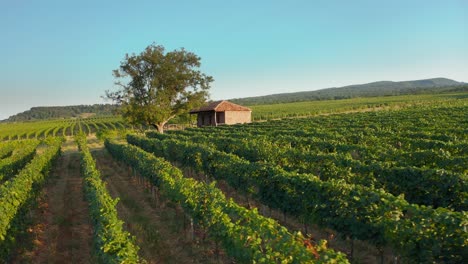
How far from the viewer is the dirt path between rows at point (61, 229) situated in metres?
9.45

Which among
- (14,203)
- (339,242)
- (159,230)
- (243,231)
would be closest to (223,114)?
(159,230)

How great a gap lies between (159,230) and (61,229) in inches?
151

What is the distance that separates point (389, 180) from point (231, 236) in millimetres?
5928

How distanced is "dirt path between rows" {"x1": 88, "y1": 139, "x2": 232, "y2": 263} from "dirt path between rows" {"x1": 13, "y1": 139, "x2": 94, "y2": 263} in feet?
4.88

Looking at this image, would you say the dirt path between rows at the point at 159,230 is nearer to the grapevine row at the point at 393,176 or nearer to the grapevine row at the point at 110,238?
the grapevine row at the point at 110,238

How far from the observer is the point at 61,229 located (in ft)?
38.0

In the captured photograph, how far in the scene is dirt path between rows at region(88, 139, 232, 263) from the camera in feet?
29.0

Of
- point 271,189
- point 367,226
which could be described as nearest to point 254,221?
point 367,226

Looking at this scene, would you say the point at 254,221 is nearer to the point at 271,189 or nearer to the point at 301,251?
the point at 301,251

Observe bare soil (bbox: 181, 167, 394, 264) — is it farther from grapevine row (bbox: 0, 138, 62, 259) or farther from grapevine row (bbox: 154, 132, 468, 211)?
grapevine row (bbox: 0, 138, 62, 259)

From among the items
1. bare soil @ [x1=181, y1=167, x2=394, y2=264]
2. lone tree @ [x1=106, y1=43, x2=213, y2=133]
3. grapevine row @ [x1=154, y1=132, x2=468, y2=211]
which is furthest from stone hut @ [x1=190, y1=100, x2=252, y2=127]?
bare soil @ [x1=181, y1=167, x2=394, y2=264]

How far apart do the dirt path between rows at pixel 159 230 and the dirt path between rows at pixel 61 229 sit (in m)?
1.49

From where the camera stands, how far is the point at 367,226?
691cm

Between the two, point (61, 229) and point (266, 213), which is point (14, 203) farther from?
point (266, 213)
